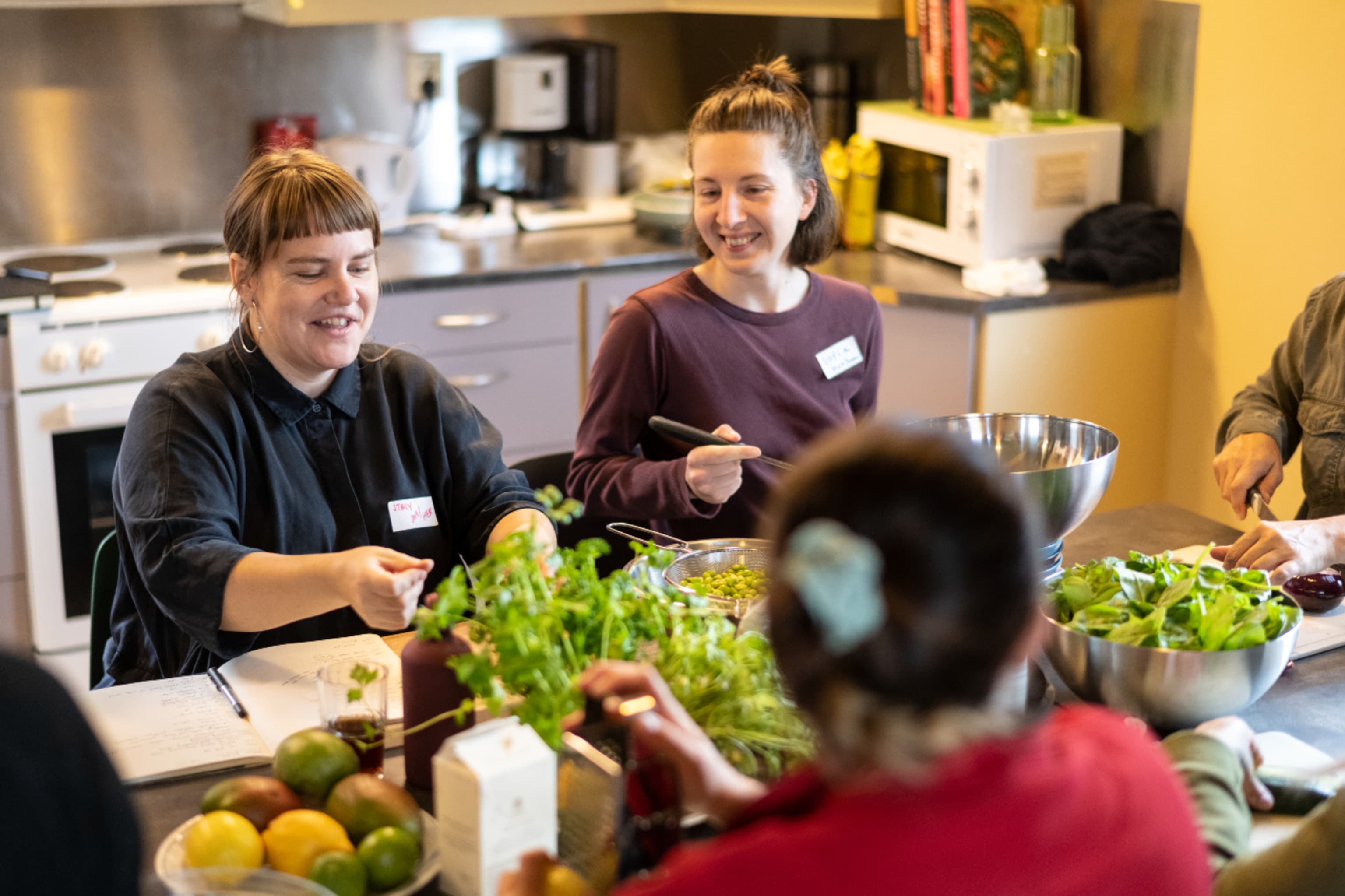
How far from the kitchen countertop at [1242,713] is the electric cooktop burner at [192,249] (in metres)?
2.31

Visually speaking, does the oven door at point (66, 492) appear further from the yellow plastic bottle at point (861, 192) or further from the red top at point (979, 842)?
the red top at point (979, 842)

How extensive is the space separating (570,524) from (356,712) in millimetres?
812

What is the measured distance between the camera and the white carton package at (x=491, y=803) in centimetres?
108

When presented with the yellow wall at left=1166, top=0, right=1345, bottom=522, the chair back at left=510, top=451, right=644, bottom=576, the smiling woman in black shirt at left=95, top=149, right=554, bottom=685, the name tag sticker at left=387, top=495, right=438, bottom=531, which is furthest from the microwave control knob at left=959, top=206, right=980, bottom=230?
the name tag sticker at left=387, top=495, right=438, bottom=531

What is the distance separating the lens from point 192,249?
3451 millimetres

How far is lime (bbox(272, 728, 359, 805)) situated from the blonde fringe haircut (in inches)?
30.5

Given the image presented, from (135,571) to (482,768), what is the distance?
0.90m

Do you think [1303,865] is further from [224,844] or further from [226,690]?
[226,690]

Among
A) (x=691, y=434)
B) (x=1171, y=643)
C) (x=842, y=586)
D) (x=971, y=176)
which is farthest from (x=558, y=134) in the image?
(x=842, y=586)

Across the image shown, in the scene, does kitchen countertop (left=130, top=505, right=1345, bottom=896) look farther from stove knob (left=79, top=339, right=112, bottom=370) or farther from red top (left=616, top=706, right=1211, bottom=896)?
stove knob (left=79, top=339, right=112, bottom=370)

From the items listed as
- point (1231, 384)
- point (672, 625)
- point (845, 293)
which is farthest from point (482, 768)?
point (1231, 384)

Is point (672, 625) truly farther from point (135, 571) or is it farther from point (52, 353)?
point (52, 353)

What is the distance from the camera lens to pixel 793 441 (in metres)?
2.20

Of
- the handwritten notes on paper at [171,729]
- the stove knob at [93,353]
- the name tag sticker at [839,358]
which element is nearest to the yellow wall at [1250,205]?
the name tag sticker at [839,358]
